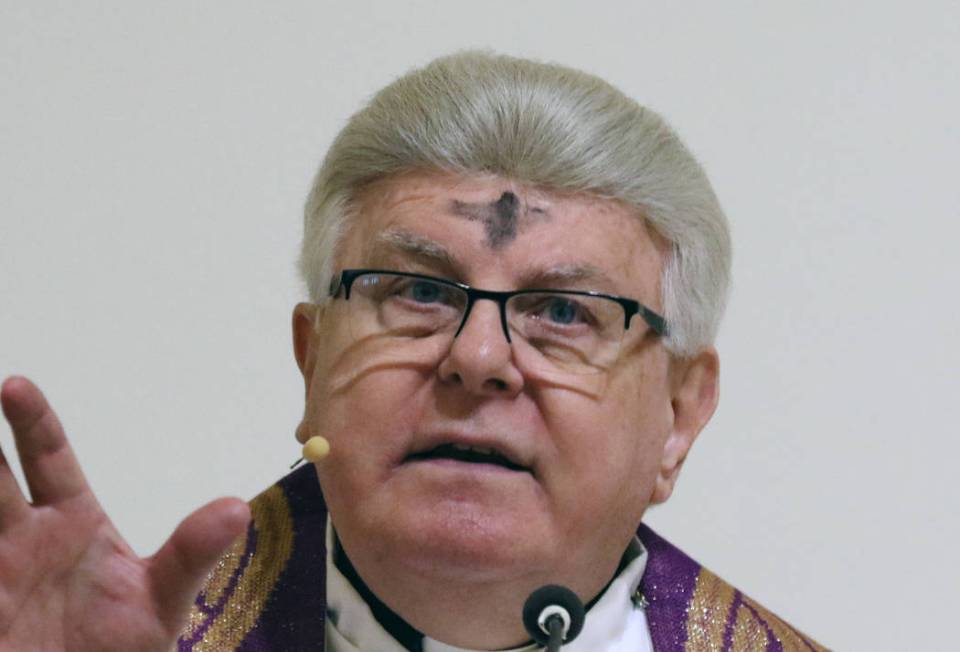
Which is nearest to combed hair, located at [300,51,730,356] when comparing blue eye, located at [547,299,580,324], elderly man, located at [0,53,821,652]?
elderly man, located at [0,53,821,652]

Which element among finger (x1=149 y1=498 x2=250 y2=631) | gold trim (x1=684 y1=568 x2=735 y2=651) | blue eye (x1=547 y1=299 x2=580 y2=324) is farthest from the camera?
gold trim (x1=684 y1=568 x2=735 y2=651)

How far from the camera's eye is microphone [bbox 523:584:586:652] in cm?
169

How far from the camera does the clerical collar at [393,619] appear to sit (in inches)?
77.1

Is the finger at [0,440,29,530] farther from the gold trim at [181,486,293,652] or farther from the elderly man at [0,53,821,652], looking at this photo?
the gold trim at [181,486,293,652]

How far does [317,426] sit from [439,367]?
196 millimetres

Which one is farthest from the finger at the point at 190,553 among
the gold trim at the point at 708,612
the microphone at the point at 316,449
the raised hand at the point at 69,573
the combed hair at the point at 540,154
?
the gold trim at the point at 708,612

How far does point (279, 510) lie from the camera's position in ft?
7.16

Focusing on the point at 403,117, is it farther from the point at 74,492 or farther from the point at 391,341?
the point at 74,492

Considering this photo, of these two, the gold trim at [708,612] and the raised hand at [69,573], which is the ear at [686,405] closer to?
the gold trim at [708,612]

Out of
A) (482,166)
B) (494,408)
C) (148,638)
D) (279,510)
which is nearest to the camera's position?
(148,638)

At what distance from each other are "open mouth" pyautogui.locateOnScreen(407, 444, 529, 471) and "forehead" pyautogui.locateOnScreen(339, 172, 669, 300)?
0.63ft

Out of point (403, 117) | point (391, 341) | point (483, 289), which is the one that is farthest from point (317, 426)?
point (403, 117)

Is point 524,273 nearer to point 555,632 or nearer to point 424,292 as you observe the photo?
point 424,292

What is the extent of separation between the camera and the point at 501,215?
1.89 m
